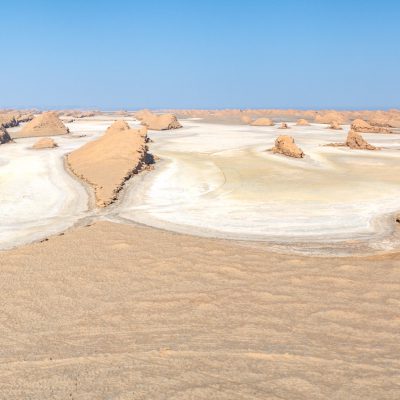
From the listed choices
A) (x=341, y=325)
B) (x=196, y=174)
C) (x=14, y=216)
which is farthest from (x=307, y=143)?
(x=341, y=325)

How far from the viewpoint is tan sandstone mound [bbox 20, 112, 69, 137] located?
196 ft

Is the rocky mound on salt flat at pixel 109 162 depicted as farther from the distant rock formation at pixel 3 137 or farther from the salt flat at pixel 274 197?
the distant rock formation at pixel 3 137

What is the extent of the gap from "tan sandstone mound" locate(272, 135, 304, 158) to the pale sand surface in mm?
22717

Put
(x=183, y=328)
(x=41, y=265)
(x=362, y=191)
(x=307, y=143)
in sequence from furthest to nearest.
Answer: (x=307, y=143), (x=362, y=191), (x=41, y=265), (x=183, y=328)

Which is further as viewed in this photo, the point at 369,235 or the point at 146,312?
the point at 369,235

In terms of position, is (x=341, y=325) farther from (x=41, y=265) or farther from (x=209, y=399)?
(x=41, y=265)

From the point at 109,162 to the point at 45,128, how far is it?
37148 mm

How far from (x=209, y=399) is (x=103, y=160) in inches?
987

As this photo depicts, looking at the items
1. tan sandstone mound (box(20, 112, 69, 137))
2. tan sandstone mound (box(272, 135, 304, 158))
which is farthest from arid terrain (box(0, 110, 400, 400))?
tan sandstone mound (box(20, 112, 69, 137))

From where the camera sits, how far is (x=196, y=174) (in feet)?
90.6

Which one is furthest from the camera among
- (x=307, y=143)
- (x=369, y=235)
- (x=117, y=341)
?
(x=307, y=143)

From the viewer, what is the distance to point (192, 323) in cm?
749

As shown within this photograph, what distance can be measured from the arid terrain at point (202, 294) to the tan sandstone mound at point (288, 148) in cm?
1142

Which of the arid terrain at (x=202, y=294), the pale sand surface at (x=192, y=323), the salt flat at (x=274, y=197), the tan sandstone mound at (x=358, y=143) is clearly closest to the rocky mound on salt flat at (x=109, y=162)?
the arid terrain at (x=202, y=294)
